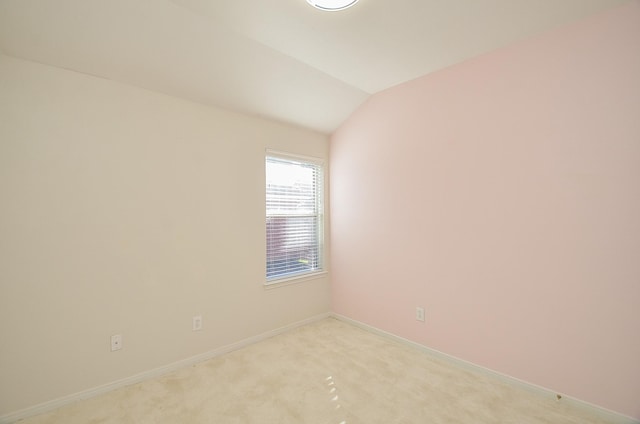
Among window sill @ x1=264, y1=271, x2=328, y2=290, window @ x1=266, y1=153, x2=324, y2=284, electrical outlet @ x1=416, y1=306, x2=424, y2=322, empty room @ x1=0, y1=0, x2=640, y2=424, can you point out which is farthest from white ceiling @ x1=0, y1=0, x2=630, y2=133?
electrical outlet @ x1=416, y1=306, x2=424, y2=322

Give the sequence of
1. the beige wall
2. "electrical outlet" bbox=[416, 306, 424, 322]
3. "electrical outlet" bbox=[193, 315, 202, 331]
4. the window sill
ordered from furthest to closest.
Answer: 1. the window sill
2. "electrical outlet" bbox=[416, 306, 424, 322]
3. "electrical outlet" bbox=[193, 315, 202, 331]
4. the beige wall

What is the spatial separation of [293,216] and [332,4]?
2.16 metres

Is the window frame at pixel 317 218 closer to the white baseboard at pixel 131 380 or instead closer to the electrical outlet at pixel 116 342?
the white baseboard at pixel 131 380

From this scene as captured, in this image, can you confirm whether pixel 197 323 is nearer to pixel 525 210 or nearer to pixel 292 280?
pixel 292 280

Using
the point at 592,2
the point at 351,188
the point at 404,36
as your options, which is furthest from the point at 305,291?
the point at 592,2

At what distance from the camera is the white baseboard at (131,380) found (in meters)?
1.88

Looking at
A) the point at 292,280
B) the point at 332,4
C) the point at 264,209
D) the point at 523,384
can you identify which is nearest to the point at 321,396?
the point at 292,280

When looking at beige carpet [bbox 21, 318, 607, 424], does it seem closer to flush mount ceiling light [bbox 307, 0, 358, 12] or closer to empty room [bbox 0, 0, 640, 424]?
empty room [bbox 0, 0, 640, 424]

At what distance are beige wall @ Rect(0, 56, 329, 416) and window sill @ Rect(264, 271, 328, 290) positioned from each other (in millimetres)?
203

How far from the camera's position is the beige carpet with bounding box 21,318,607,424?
1.87 metres

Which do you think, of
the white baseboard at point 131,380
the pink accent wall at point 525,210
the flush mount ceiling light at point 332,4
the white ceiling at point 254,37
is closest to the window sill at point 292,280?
the white baseboard at point 131,380

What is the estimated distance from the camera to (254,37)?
2199 millimetres

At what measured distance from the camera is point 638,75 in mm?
1766

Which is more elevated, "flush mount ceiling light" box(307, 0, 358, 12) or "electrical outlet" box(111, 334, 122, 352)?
"flush mount ceiling light" box(307, 0, 358, 12)
